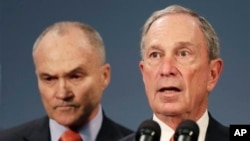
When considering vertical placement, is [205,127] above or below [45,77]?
below

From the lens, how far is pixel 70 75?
1.46 metres

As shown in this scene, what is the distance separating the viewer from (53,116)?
147 cm

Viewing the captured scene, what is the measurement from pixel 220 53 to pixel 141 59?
24 cm

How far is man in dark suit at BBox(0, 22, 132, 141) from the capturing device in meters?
1.44

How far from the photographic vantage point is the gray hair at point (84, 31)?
4.83 ft

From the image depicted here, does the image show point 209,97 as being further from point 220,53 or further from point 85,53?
point 85,53

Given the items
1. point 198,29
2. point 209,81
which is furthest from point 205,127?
point 198,29

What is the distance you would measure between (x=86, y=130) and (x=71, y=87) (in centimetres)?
13

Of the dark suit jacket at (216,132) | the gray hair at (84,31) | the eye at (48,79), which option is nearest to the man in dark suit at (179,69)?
the dark suit jacket at (216,132)

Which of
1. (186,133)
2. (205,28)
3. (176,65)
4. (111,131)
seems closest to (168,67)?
(176,65)

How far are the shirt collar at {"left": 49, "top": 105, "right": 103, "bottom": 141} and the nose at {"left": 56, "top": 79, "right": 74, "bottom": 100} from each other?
8 cm

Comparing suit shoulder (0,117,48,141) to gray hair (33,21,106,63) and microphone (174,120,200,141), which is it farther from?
microphone (174,120,200,141)

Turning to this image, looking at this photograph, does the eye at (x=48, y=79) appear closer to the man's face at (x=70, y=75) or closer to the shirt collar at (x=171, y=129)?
the man's face at (x=70, y=75)

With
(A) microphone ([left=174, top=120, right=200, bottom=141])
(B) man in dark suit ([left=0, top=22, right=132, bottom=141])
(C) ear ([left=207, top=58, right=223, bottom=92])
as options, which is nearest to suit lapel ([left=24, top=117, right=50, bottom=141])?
(B) man in dark suit ([left=0, top=22, right=132, bottom=141])
